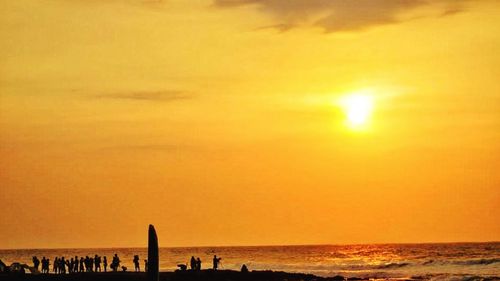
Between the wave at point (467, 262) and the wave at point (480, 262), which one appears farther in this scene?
the wave at point (467, 262)

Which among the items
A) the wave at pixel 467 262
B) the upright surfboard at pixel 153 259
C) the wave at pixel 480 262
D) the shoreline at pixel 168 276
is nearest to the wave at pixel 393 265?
the wave at pixel 467 262

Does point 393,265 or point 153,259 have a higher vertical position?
point 393,265

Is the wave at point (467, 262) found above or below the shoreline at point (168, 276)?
above

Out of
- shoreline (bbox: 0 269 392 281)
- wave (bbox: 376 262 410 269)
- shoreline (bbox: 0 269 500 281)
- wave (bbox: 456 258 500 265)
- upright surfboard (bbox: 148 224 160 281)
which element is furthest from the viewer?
wave (bbox: 456 258 500 265)

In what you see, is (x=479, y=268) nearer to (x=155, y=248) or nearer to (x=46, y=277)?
(x=46, y=277)

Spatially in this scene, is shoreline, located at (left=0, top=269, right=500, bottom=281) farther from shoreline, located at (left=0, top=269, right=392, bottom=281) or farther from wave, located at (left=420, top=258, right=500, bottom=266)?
wave, located at (left=420, top=258, right=500, bottom=266)

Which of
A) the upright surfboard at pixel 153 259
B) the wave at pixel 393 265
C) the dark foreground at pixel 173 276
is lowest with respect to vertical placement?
the upright surfboard at pixel 153 259

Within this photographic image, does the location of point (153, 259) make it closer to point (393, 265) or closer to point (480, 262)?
point (393, 265)

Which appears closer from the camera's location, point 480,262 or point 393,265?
point 393,265

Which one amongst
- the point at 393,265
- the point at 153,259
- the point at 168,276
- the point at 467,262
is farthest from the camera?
the point at 467,262

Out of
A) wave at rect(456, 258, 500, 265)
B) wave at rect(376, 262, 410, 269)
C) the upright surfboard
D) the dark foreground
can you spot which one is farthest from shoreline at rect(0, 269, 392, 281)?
wave at rect(456, 258, 500, 265)

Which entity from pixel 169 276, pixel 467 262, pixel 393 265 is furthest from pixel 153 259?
pixel 467 262

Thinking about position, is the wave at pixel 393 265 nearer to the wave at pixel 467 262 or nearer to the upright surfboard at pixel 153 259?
the wave at pixel 467 262

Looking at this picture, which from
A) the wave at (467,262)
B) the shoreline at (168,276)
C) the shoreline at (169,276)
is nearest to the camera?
the shoreline at (168,276)
